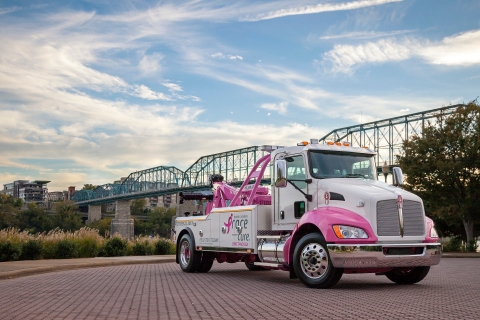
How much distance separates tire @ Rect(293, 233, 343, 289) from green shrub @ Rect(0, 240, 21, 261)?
13.3m

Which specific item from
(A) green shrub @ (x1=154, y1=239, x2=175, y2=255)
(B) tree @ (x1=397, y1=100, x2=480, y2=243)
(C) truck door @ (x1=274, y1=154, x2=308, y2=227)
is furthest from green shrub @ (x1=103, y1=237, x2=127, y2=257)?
(B) tree @ (x1=397, y1=100, x2=480, y2=243)

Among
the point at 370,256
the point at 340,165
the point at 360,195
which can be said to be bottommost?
the point at 370,256

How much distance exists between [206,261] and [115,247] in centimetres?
1038

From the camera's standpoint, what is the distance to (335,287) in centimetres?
1308

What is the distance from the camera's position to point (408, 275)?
14.0 meters

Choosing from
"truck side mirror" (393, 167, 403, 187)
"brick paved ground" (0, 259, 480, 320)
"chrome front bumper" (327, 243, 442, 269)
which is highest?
"truck side mirror" (393, 167, 403, 187)

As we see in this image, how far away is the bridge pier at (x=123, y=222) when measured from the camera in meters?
124

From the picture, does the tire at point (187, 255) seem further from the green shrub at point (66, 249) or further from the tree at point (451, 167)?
the tree at point (451, 167)

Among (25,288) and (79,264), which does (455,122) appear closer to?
(79,264)

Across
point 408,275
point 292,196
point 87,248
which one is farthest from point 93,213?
point 408,275

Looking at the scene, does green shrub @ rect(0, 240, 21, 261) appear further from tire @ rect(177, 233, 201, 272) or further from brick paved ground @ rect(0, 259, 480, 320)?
tire @ rect(177, 233, 201, 272)

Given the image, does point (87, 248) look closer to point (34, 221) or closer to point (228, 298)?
point (228, 298)

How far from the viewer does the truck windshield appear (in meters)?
14.0

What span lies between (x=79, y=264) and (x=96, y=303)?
10070mm
